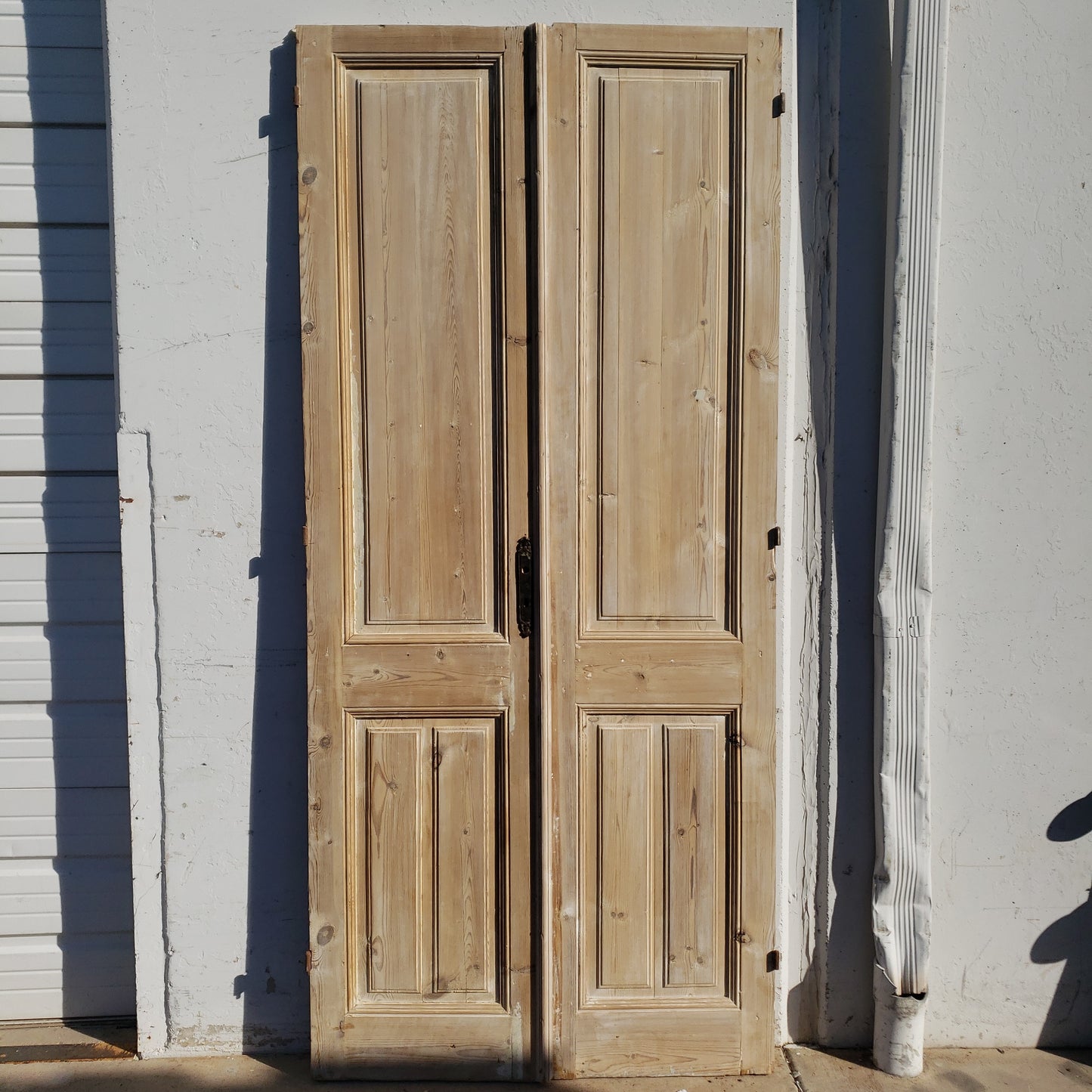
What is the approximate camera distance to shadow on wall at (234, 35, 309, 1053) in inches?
98.3

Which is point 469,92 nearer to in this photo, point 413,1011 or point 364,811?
point 364,811

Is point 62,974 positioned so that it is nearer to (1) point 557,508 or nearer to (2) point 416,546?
(2) point 416,546

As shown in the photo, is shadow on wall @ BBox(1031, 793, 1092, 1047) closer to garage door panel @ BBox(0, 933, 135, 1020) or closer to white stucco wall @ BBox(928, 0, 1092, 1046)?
white stucco wall @ BBox(928, 0, 1092, 1046)

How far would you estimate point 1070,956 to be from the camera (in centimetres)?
267

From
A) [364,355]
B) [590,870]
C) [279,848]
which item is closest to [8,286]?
[364,355]

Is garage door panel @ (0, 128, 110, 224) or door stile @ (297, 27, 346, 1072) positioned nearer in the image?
door stile @ (297, 27, 346, 1072)

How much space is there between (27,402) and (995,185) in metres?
3.09

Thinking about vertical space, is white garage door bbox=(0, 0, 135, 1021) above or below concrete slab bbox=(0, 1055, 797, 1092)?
above

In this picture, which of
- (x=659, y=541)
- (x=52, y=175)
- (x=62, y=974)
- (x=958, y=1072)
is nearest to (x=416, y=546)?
(x=659, y=541)

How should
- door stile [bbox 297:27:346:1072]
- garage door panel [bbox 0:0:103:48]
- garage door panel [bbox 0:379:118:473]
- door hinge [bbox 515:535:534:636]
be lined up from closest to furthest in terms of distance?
door stile [bbox 297:27:346:1072] < door hinge [bbox 515:535:534:636] < garage door panel [bbox 0:0:103:48] < garage door panel [bbox 0:379:118:473]

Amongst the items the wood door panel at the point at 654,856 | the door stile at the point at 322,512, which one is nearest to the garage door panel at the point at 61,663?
the door stile at the point at 322,512

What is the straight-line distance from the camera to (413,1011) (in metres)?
2.54

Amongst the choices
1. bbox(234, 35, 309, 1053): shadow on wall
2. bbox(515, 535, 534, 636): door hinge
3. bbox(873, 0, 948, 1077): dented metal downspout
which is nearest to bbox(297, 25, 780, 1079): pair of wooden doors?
bbox(515, 535, 534, 636): door hinge

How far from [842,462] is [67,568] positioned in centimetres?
250
